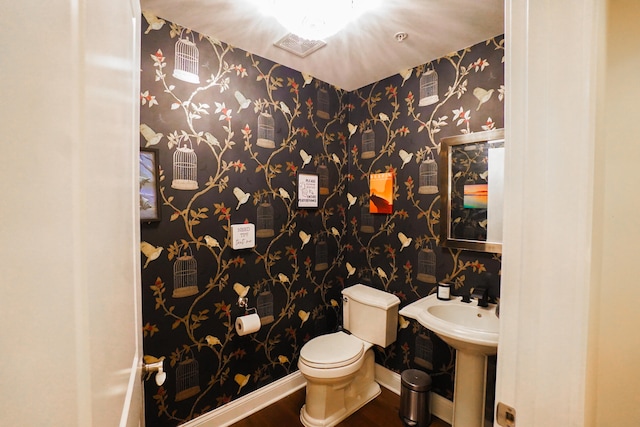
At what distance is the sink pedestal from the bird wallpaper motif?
0.31 m

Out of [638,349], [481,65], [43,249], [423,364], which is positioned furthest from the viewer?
[423,364]

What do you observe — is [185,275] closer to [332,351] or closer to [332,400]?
[332,351]

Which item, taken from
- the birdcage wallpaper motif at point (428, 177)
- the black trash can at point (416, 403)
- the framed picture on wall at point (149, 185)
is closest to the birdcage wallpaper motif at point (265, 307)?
the framed picture on wall at point (149, 185)

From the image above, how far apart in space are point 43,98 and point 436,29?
2011 millimetres

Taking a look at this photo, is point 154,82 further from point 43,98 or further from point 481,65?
point 481,65

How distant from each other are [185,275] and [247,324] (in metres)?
0.53

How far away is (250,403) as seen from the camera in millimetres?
1996

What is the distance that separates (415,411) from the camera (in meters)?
1.87

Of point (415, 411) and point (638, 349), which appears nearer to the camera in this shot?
point (638, 349)

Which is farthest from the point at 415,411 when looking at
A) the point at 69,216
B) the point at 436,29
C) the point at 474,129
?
the point at 436,29

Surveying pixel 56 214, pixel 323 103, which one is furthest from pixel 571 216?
Answer: pixel 323 103

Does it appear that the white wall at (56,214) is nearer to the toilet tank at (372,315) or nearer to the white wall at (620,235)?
the white wall at (620,235)

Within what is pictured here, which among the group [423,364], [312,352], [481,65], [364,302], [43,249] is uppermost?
[481,65]

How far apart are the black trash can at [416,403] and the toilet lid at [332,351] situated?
1.29 ft
